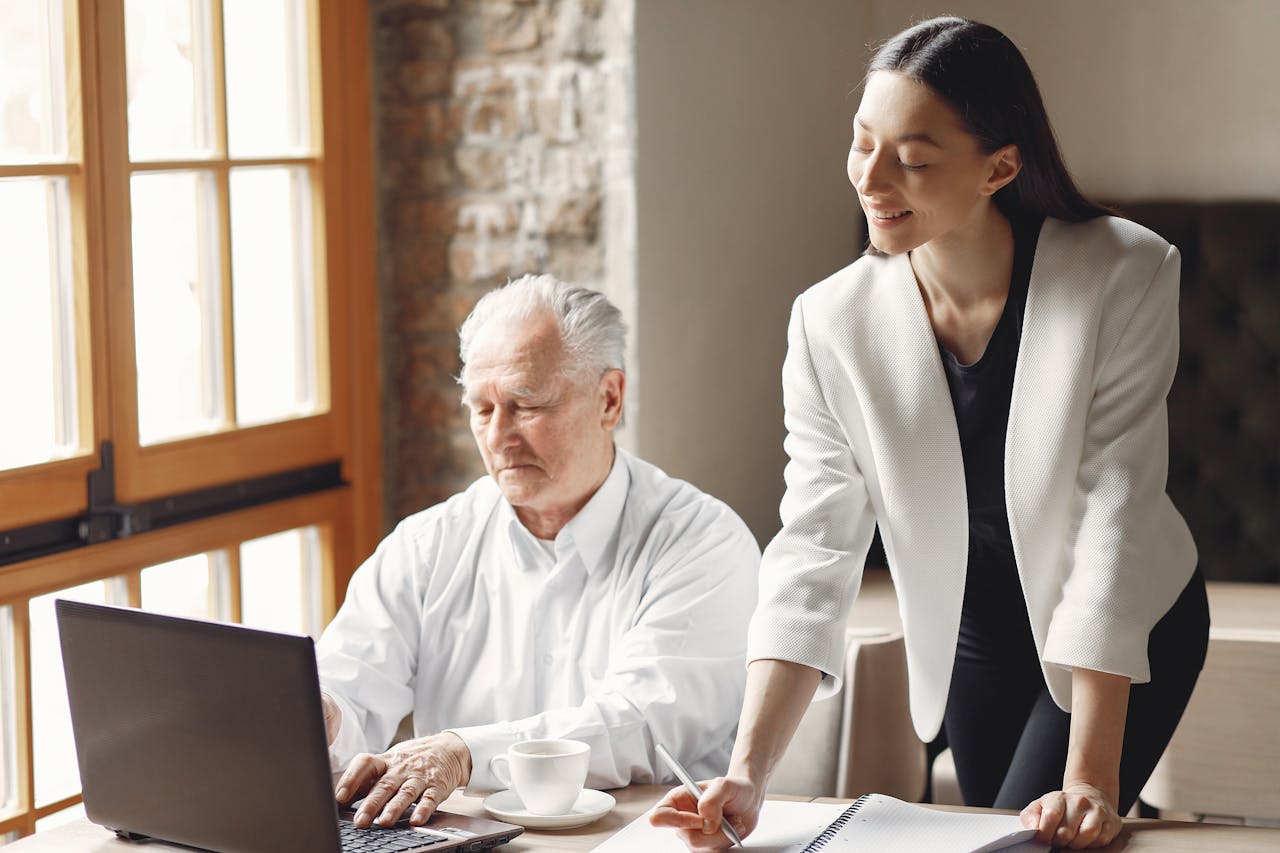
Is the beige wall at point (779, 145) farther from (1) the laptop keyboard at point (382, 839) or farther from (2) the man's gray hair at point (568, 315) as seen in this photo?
(1) the laptop keyboard at point (382, 839)

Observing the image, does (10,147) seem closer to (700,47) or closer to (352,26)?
(352,26)

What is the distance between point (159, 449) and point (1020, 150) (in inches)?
59.9

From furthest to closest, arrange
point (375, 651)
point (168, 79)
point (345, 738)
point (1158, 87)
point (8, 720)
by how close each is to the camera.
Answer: point (1158, 87) → point (168, 79) → point (8, 720) → point (375, 651) → point (345, 738)

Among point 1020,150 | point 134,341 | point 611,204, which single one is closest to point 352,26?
point 611,204

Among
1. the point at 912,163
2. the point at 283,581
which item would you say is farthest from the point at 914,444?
the point at 283,581

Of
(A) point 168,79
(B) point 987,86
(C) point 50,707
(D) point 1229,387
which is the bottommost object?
(C) point 50,707

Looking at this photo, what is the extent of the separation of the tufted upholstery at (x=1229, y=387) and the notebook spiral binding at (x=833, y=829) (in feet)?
6.56

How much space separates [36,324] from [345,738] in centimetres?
86

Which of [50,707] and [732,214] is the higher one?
[732,214]

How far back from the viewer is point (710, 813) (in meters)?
1.41

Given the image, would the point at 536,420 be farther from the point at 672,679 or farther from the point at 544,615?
the point at 672,679

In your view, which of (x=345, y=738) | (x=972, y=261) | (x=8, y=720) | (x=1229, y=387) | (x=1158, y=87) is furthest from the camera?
(x=1158, y=87)

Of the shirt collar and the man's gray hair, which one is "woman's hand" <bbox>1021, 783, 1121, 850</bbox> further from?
the man's gray hair

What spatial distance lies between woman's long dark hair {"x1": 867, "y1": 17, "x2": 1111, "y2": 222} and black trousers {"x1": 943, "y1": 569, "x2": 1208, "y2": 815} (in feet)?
1.64
